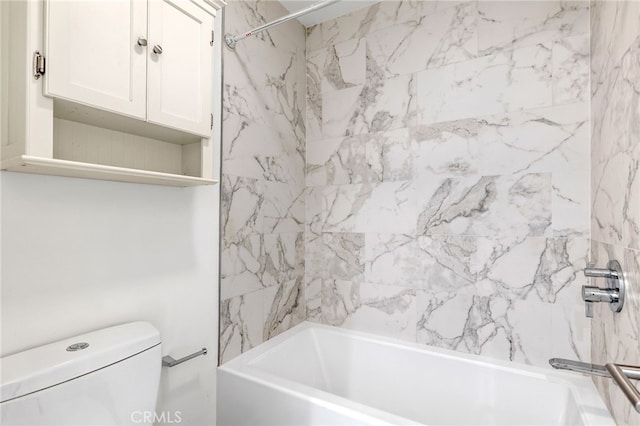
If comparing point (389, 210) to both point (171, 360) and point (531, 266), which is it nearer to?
point (531, 266)

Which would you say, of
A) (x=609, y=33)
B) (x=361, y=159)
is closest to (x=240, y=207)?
(x=361, y=159)

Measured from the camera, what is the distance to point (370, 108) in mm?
1979

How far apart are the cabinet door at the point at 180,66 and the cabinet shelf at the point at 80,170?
182 millimetres

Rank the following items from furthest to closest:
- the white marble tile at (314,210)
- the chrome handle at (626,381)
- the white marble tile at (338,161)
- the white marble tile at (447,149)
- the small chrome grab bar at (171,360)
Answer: the white marble tile at (314,210) < the white marble tile at (338,161) < the white marble tile at (447,149) < the small chrome grab bar at (171,360) < the chrome handle at (626,381)

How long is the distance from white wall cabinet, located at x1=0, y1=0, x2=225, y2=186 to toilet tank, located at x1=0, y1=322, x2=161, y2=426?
52 centimetres

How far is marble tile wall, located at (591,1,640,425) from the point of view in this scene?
2.90 ft

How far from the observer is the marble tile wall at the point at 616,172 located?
88cm

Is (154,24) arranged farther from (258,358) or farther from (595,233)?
(595,233)

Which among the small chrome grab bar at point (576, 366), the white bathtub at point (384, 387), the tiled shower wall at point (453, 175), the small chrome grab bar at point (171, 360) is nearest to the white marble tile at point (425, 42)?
the tiled shower wall at point (453, 175)

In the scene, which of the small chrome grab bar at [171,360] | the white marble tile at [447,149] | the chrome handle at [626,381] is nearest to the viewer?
the chrome handle at [626,381]

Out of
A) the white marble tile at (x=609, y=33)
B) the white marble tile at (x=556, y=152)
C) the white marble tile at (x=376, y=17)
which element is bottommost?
the white marble tile at (x=556, y=152)

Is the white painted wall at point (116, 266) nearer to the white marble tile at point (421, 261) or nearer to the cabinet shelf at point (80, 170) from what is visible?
the cabinet shelf at point (80, 170)

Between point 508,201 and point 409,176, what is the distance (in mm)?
515

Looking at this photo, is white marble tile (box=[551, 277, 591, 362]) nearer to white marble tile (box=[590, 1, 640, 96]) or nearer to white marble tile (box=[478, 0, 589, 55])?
white marble tile (box=[590, 1, 640, 96])
